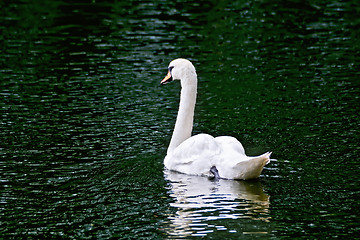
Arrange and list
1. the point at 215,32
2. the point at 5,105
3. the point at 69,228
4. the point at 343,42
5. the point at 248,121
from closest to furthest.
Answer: the point at 69,228 < the point at 248,121 < the point at 5,105 < the point at 343,42 < the point at 215,32

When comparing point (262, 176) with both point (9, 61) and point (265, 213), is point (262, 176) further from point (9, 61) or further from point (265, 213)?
point (9, 61)

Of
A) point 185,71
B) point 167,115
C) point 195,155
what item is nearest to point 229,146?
point 195,155

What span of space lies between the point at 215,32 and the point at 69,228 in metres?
15.7

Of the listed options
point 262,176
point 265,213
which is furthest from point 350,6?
point 265,213

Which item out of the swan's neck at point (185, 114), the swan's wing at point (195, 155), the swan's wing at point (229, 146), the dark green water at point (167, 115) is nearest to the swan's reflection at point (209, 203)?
the dark green water at point (167, 115)

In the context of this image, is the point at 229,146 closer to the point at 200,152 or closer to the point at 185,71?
the point at 200,152

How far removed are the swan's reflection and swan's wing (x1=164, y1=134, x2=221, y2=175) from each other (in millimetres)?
164

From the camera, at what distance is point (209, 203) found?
427 inches

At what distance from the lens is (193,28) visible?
25.5 metres

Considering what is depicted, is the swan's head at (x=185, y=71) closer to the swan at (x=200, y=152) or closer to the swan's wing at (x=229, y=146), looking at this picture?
the swan at (x=200, y=152)

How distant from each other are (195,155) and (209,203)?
5.94 feet

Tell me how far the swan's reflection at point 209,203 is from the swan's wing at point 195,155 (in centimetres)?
16

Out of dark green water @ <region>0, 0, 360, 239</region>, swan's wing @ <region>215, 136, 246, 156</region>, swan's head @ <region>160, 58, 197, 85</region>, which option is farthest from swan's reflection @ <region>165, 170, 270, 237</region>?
swan's head @ <region>160, 58, 197, 85</region>

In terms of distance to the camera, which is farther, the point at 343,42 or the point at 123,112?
the point at 343,42
